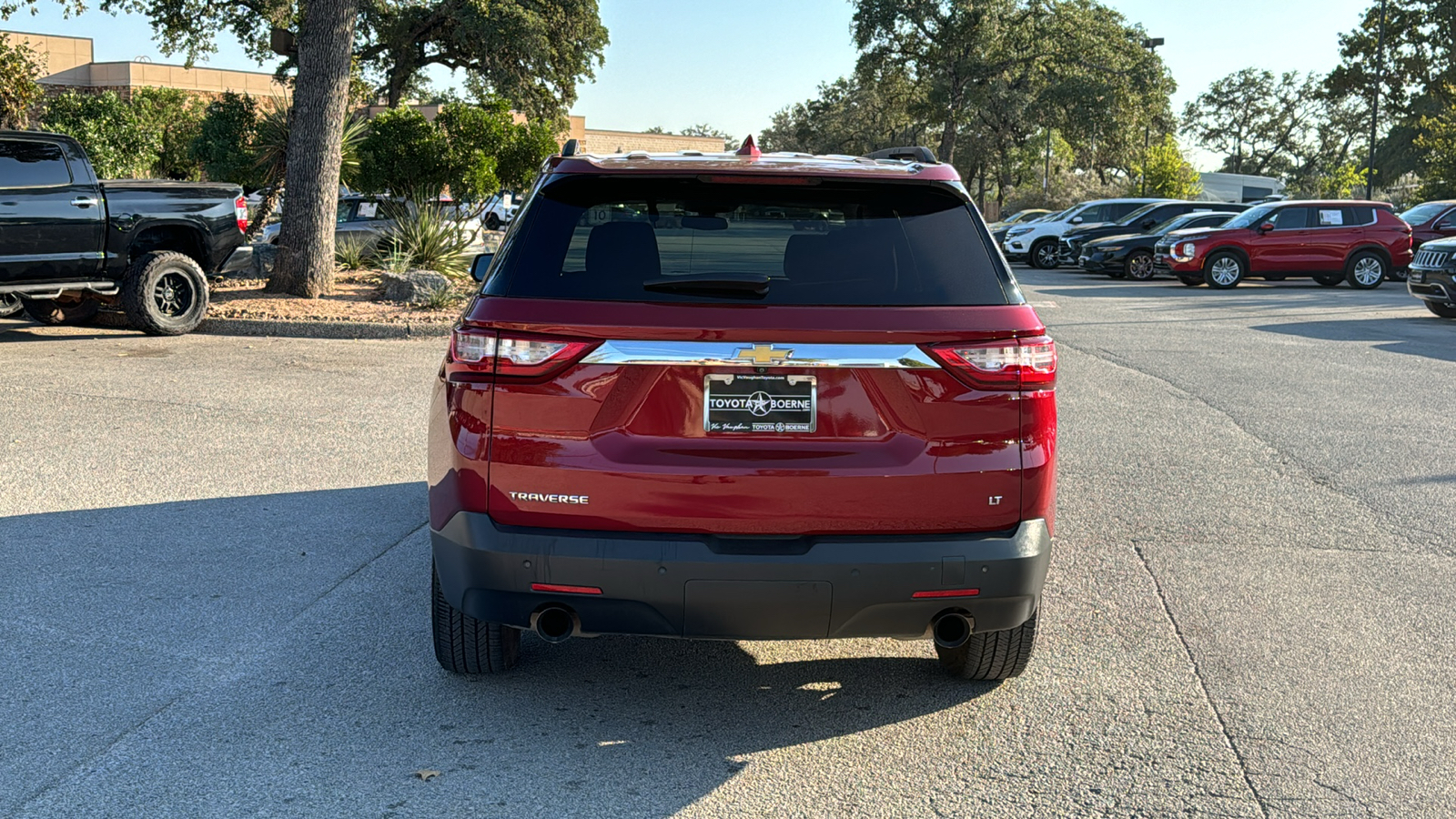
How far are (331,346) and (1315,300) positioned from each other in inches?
662

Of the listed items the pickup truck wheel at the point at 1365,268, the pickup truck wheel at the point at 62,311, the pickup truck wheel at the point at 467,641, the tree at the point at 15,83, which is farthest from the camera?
the pickup truck wheel at the point at 1365,268

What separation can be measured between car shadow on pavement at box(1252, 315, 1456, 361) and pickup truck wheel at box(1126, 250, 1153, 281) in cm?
949

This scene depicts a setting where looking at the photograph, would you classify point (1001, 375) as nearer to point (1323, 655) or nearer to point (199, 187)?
point (1323, 655)

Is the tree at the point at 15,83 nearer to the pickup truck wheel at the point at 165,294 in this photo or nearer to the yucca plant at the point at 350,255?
the yucca plant at the point at 350,255

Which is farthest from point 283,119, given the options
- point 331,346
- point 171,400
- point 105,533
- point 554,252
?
point 554,252

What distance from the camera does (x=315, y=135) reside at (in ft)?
51.3

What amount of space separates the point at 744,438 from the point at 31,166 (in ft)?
37.3

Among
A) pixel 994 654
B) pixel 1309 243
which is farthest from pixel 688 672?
pixel 1309 243

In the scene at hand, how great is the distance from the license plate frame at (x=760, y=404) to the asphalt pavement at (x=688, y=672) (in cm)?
101

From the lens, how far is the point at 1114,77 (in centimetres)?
5072

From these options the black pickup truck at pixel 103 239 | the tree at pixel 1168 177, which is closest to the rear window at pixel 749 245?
the black pickup truck at pixel 103 239

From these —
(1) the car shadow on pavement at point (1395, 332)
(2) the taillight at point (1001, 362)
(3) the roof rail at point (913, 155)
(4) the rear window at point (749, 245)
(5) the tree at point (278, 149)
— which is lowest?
(1) the car shadow on pavement at point (1395, 332)

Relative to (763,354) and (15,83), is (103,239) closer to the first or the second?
(763,354)

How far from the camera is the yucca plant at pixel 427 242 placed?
722 inches
